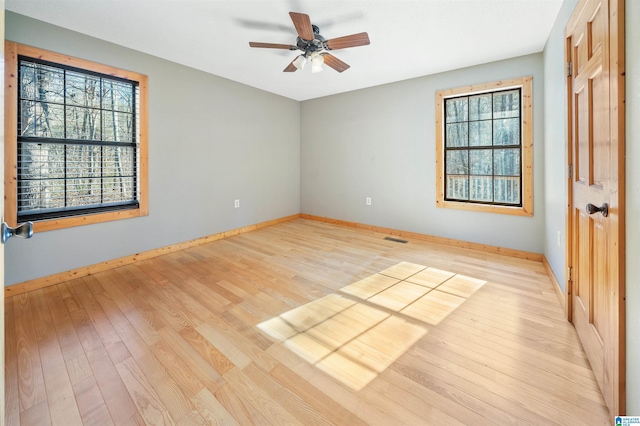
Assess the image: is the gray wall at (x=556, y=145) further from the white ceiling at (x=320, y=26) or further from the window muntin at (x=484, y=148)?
the window muntin at (x=484, y=148)

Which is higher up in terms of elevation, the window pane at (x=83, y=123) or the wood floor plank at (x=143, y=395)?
the window pane at (x=83, y=123)

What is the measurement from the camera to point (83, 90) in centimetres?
294

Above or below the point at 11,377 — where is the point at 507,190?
above

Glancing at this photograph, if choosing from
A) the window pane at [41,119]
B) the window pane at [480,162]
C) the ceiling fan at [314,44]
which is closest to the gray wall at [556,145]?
the window pane at [480,162]

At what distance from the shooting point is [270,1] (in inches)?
92.7

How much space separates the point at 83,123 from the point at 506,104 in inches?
198

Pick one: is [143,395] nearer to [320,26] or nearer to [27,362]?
[27,362]

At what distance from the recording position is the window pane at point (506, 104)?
3562 millimetres

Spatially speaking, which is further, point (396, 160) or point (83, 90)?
point (396, 160)

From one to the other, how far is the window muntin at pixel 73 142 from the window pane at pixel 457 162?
4189 millimetres

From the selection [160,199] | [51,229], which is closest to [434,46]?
[160,199]

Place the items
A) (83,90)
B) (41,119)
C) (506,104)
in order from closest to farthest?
(41,119)
(83,90)
(506,104)

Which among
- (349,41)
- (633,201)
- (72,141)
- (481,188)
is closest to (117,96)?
(72,141)

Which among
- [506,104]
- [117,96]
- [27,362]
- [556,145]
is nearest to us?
[27,362]
